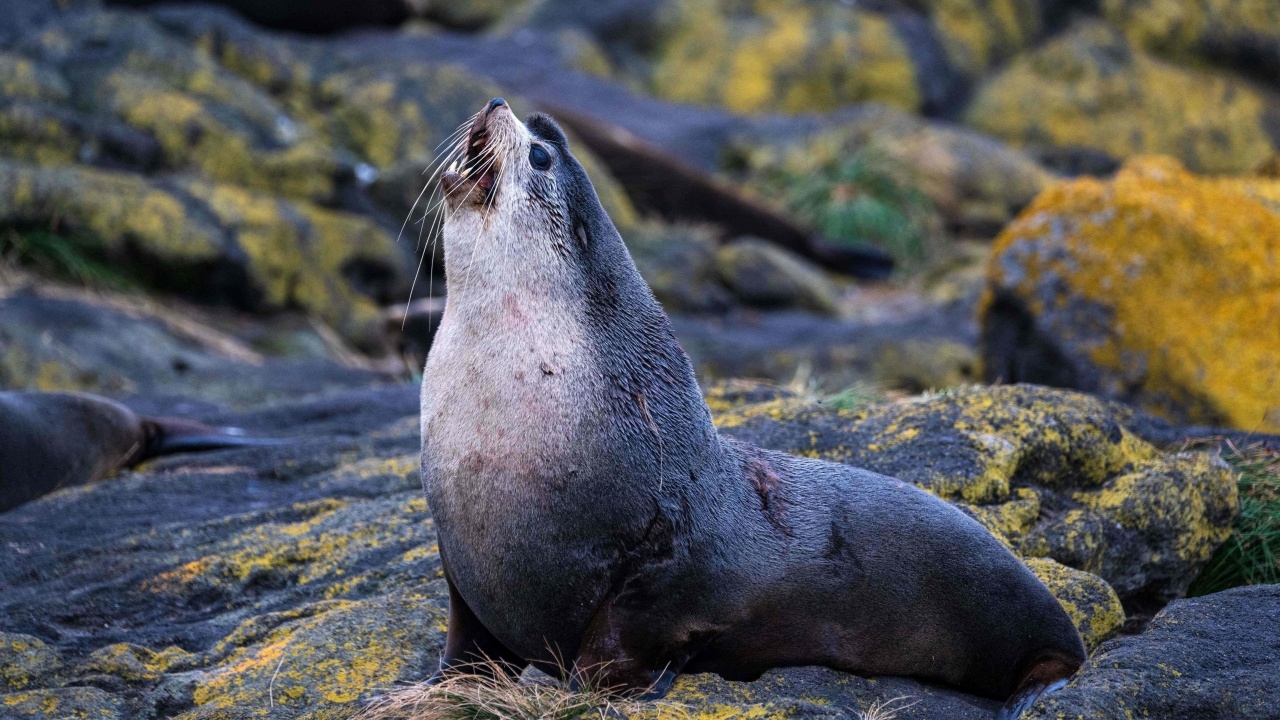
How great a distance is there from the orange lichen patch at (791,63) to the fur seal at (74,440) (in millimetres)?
17445

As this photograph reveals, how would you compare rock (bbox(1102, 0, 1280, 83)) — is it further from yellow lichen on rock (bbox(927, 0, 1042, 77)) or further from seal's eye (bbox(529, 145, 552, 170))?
seal's eye (bbox(529, 145, 552, 170))

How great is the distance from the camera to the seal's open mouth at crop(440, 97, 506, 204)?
3.55 m

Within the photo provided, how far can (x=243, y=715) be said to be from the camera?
3266 millimetres

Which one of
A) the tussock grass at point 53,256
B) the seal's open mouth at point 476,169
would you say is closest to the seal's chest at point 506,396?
the seal's open mouth at point 476,169

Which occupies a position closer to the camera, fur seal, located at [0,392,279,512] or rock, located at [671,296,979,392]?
fur seal, located at [0,392,279,512]

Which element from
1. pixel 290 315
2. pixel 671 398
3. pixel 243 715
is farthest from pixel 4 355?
pixel 671 398

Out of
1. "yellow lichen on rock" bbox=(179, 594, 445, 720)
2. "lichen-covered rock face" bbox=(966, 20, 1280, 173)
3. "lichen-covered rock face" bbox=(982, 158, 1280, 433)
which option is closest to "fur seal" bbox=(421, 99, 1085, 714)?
"yellow lichen on rock" bbox=(179, 594, 445, 720)

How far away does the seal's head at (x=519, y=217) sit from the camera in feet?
11.4

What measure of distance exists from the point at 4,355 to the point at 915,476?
634cm

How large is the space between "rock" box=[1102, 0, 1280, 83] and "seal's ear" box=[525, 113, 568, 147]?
876 inches

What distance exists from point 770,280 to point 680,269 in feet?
4.19

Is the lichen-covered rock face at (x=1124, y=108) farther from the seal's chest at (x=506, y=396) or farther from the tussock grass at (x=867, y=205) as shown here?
the seal's chest at (x=506, y=396)

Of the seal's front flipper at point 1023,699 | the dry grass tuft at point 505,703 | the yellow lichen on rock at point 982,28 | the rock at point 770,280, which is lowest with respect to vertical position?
the rock at point 770,280

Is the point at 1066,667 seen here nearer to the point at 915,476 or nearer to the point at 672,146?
the point at 915,476
